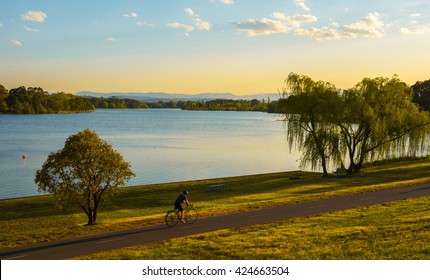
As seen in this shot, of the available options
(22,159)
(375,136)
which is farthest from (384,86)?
(22,159)

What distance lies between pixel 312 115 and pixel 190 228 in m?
34.2

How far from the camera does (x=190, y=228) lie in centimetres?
2230

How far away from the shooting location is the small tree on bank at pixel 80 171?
88.8ft

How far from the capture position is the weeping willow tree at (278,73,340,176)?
53.1 m

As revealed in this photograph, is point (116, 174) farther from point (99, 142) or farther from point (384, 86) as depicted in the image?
point (384, 86)

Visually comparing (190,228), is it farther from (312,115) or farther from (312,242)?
(312,115)

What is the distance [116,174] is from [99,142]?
2252 millimetres

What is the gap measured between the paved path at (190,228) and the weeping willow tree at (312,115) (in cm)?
A: 2118

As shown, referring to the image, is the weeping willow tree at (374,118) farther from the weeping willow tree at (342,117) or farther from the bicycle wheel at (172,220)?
the bicycle wheel at (172,220)

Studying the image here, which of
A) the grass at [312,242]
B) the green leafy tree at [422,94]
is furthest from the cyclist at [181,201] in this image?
the green leafy tree at [422,94]

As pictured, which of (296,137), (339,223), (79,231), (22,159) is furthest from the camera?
(22,159)

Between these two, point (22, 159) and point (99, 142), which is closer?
point (99, 142)

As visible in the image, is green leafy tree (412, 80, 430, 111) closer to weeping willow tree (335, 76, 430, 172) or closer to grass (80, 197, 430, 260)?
weeping willow tree (335, 76, 430, 172)

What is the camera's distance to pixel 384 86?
55281 millimetres
